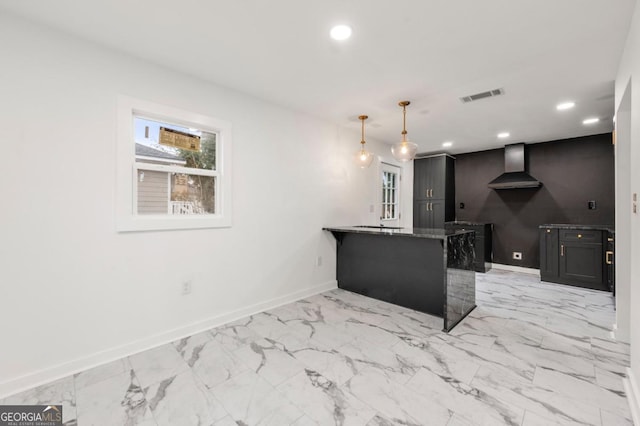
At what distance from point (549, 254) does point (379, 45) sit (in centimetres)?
458

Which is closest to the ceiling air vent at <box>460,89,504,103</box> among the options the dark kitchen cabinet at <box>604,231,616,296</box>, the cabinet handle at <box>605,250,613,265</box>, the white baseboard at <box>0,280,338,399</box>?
the dark kitchen cabinet at <box>604,231,616,296</box>

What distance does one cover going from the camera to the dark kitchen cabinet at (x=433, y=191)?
5855 mm

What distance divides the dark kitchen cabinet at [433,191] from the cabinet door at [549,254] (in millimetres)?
1656

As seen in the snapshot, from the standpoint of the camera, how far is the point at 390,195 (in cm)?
568

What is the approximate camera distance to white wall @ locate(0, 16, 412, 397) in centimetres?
192

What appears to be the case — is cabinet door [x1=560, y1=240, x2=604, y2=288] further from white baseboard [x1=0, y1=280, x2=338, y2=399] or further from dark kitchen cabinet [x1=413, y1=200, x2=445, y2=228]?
white baseboard [x1=0, y1=280, x2=338, y2=399]

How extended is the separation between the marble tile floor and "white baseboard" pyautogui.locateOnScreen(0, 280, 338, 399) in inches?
2.8

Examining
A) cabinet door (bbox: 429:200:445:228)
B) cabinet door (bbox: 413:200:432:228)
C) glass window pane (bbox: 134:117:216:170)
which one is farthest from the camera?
cabinet door (bbox: 413:200:432:228)

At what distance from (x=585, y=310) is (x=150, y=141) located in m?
5.11

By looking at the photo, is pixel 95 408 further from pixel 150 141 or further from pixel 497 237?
pixel 497 237

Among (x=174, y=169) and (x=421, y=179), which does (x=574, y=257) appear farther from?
(x=174, y=169)

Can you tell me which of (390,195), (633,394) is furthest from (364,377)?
(390,195)

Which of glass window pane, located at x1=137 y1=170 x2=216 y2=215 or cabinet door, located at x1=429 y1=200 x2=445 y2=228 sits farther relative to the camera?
cabinet door, located at x1=429 y1=200 x2=445 y2=228

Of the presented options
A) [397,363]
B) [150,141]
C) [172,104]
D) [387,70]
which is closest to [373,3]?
[387,70]
